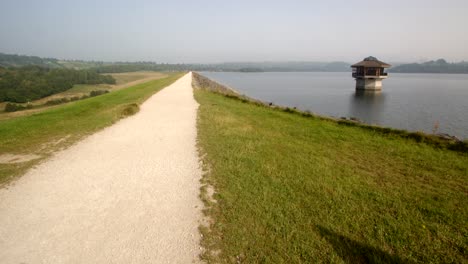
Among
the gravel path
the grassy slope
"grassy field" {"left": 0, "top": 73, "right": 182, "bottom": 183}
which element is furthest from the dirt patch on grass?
the grassy slope

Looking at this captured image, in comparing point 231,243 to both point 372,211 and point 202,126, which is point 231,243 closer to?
point 372,211

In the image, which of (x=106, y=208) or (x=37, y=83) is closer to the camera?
(x=106, y=208)

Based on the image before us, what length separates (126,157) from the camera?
8961 millimetres

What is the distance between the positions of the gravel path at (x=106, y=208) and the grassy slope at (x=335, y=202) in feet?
2.22

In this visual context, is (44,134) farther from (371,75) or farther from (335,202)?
→ (371,75)

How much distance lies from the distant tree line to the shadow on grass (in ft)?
267

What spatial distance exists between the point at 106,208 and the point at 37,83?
3654 inches

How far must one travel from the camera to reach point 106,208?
5.75m

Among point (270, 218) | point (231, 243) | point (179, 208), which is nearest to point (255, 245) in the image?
point (231, 243)

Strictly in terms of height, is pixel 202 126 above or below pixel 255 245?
above

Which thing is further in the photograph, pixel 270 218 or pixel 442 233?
pixel 270 218

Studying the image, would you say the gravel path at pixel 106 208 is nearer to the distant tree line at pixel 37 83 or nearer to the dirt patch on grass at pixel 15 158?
the dirt patch on grass at pixel 15 158

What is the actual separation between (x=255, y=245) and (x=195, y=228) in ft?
3.91

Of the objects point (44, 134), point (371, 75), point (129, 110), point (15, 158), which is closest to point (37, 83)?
point (129, 110)
